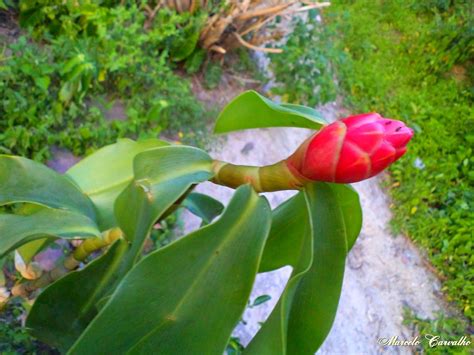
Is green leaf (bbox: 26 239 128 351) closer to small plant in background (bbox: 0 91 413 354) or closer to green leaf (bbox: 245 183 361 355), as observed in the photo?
small plant in background (bbox: 0 91 413 354)

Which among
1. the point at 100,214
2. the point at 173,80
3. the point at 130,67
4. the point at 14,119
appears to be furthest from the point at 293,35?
the point at 100,214

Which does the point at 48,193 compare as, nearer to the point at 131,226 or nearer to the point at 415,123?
the point at 131,226

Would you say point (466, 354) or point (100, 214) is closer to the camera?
point (100, 214)

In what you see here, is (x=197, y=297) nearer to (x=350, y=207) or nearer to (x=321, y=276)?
(x=321, y=276)

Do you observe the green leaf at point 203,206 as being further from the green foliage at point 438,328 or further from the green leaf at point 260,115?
the green foliage at point 438,328

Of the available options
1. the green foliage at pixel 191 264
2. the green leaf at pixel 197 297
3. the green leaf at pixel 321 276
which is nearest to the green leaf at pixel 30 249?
the green foliage at pixel 191 264
